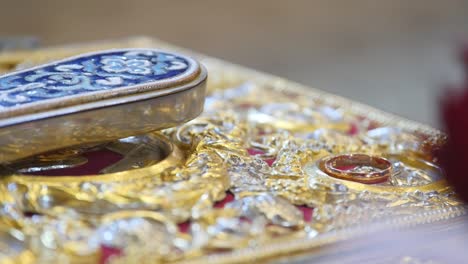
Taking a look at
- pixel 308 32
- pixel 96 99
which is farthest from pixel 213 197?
pixel 308 32

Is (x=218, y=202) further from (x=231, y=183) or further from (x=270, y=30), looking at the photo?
(x=270, y=30)

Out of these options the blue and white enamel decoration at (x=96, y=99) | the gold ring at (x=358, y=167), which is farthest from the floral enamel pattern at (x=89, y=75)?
the gold ring at (x=358, y=167)

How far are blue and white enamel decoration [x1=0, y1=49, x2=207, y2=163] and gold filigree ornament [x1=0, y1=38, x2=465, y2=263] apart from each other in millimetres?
55

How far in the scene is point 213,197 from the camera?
3.18 ft

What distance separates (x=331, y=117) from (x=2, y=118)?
653 mm

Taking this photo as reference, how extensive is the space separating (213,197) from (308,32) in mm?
2611

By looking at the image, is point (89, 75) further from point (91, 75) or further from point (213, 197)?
point (213, 197)

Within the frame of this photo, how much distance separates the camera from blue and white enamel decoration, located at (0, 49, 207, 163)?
0.93m

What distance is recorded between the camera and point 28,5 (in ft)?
9.93

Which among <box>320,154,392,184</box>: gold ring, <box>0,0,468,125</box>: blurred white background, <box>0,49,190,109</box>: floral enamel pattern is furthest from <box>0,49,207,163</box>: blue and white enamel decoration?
<box>0,0,468,125</box>: blurred white background

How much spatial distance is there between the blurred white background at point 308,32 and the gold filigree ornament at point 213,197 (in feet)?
6.40

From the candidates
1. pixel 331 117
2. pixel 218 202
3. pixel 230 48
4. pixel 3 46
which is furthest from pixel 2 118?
pixel 230 48

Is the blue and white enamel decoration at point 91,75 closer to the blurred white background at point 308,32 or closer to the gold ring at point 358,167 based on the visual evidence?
the gold ring at point 358,167

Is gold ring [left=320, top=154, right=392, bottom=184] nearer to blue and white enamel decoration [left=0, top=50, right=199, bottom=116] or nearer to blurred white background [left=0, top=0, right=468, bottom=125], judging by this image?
blue and white enamel decoration [left=0, top=50, right=199, bottom=116]
